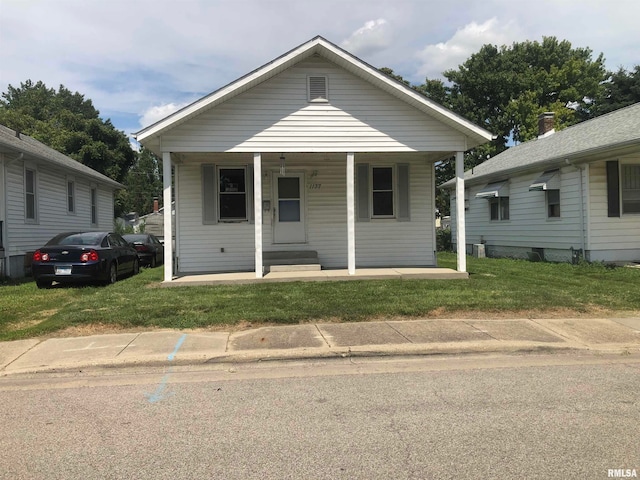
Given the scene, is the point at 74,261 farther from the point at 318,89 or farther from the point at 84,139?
the point at 84,139

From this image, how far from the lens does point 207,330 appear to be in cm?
712

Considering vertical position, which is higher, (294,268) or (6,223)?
(6,223)

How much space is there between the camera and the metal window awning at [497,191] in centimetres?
1861

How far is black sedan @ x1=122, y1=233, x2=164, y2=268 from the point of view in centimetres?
1750

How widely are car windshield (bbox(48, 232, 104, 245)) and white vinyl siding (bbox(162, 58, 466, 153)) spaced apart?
125 inches

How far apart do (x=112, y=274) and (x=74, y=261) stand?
1109mm

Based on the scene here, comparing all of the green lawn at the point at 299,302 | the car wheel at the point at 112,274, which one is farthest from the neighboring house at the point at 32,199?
the car wheel at the point at 112,274

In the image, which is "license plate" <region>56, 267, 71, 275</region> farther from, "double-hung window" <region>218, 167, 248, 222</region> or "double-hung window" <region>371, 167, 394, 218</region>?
"double-hung window" <region>371, 167, 394, 218</region>

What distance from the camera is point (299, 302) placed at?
345 inches

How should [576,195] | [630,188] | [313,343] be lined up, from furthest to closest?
[576,195] < [630,188] < [313,343]

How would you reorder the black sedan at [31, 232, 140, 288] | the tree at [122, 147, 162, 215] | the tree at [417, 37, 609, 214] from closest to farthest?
the black sedan at [31, 232, 140, 288] → the tree at [417, 37, 609, 214] → the tree at [122, 147, 162, 215]

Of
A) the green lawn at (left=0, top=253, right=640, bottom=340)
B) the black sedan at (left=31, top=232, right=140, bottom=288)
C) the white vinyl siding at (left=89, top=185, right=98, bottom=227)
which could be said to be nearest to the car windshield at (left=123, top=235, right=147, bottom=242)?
the white vinyl siding at (left=89, top=185, right=98, bottom=227)

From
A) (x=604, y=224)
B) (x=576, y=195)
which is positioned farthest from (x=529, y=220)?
(x=604, y=224)

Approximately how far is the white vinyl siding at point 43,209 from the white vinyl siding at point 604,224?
16.8m
